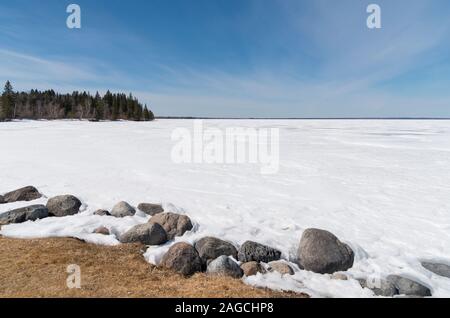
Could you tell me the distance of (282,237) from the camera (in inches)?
217

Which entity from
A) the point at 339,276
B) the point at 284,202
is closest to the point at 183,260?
the point at 339,276

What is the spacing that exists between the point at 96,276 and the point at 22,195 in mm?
4699

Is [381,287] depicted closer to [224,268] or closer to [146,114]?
[224,268]

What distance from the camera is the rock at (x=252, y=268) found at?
14.2 feet

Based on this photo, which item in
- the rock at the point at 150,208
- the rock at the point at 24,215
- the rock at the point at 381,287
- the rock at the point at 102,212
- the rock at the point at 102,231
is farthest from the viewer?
the rock at the point at 150,208

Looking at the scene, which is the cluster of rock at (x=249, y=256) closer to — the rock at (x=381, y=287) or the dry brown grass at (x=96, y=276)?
the rock at (x=381, y=287)

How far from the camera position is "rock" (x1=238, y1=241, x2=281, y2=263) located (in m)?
4.70

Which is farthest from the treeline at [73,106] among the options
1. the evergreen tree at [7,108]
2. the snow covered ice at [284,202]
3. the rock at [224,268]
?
the rock at [224,268]

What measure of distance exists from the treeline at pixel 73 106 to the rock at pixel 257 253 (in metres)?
73.6

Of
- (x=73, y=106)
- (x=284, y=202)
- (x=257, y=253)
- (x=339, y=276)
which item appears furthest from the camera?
(x=73, y=106)

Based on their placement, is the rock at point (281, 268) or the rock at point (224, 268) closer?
the rock at point (224, 268)

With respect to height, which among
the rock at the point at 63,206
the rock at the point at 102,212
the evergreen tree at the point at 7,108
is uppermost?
the evergreen tree at the point at 7,108

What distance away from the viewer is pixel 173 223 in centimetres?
570

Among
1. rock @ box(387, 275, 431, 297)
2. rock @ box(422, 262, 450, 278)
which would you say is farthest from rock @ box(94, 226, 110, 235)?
rock @ box(422, 262, 450, 278)
